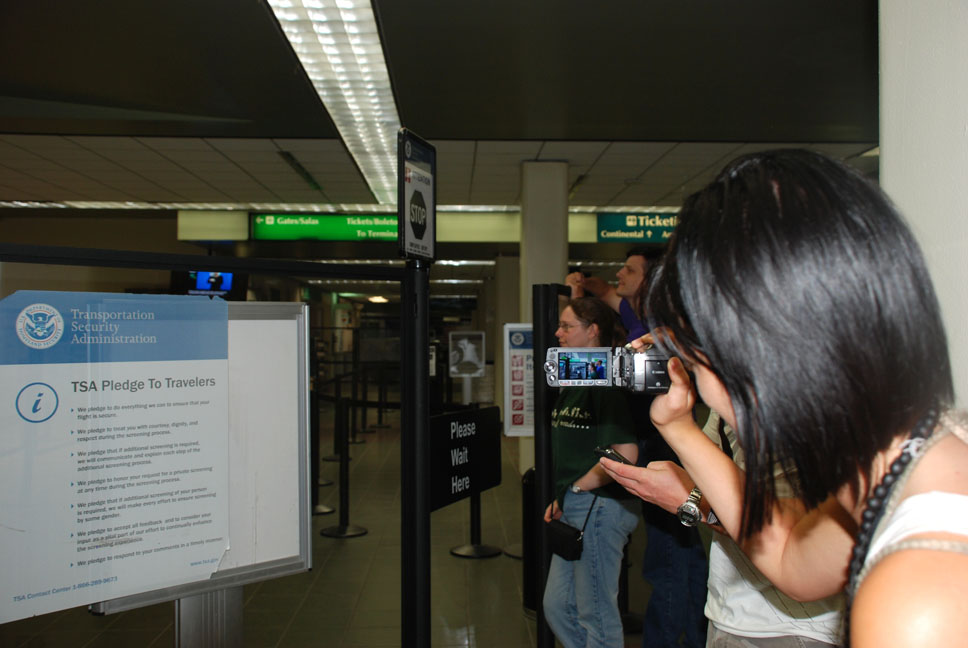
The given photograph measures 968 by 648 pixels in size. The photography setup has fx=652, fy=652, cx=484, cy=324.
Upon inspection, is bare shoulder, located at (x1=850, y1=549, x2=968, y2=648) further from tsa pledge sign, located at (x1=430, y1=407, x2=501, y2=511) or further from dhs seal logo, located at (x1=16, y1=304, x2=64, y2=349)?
tsa pledge sign, located at (x1=430, y1=407, x2=501, y2=511)

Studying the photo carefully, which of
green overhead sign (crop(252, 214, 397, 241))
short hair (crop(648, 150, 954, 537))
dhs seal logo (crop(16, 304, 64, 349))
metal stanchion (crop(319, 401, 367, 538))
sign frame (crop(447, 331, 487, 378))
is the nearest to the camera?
Result: short hair (crop(648, 150, 954, 537))

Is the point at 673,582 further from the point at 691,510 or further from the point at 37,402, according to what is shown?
the point at 37,402

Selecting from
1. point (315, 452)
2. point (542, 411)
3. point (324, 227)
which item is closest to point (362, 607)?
point (542, 411)

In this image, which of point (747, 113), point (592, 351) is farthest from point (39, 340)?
point (747, 113)

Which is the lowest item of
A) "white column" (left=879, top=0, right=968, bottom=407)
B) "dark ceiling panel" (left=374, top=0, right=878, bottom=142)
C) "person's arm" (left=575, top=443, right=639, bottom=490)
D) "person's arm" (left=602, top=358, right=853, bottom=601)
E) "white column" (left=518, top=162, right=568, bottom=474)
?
"person's arm" (left=575, top=443, right=639, bottom=490)

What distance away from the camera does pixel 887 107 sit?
1.22 m

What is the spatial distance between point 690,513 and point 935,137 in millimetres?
837

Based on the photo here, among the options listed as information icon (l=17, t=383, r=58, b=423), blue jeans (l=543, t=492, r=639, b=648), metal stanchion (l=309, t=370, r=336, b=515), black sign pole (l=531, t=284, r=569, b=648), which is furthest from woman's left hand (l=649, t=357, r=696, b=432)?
metal stanchion (l=309, t=370, r=336, b=515)

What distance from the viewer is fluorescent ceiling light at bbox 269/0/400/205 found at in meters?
3.62

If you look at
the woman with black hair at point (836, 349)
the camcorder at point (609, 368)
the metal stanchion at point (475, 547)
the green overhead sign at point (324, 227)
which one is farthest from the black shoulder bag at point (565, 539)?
the green overhead sign at point (324, 227)

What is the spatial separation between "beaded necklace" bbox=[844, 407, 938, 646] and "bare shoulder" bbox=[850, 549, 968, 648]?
7 cm

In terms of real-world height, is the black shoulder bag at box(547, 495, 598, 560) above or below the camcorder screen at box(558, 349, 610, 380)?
below

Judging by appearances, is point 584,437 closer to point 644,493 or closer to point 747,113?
point 644,493

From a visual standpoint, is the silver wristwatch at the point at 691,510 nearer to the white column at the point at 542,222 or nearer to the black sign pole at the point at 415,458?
the black sign pole at the point at 415,458
